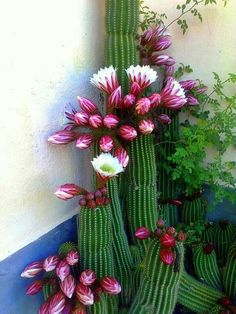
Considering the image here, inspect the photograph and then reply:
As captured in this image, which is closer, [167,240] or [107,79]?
[167,240]

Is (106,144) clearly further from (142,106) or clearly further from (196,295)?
(196,295)

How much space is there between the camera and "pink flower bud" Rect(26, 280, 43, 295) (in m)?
1.70

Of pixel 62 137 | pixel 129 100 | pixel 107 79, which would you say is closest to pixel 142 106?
pixel 129 100

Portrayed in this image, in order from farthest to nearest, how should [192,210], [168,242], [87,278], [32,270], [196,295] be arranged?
[192,210], [196,295], [32,270], [87,278], [168,242]

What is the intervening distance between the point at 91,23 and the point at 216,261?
1.33 metres

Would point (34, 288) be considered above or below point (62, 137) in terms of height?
below

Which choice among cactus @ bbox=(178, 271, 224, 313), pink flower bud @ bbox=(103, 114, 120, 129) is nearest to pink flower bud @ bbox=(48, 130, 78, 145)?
pink flower bud @ bbox=(103, 114, 120, 129)

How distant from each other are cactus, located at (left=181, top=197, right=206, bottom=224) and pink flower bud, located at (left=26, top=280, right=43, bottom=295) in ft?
2.98

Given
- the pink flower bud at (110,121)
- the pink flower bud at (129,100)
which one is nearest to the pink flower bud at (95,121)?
the pink flower bud at (110,121)

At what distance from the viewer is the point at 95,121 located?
172 cm

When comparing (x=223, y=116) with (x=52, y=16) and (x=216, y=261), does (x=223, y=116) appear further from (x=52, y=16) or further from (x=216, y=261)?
(x=52, y=16)

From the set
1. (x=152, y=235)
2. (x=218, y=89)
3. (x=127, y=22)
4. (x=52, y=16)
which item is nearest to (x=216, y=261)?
(x=152, y=235)

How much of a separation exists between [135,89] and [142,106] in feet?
0.30

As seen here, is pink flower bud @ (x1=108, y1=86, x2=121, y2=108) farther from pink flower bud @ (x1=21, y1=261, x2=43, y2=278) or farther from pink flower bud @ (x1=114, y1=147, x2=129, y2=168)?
pink flower bud @ (x1=21, y1=261, x2=43, y2=278)
